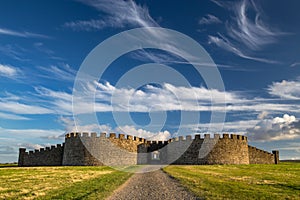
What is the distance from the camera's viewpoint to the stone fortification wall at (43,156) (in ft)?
147

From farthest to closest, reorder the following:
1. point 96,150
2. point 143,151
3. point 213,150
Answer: point 143,151 < point 213,150 < point 96,150

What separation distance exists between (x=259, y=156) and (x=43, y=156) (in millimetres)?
37119

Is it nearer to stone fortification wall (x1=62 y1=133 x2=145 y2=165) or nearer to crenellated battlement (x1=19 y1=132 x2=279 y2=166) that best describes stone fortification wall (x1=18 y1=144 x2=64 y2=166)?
crenellated battlement (x1=19 y1=132 x2=279 y2=166)

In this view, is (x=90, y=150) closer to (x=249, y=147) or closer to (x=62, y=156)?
(x=62, y=156)

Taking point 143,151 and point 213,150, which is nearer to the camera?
point 213,150

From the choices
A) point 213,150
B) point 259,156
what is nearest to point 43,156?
point 213,150

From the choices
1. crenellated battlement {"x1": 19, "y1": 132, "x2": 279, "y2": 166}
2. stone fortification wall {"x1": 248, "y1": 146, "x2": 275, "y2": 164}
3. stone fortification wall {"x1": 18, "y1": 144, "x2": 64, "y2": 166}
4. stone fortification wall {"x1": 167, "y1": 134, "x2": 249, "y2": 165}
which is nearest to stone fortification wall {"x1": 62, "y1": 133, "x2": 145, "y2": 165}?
crenellated battlement {"x1": 19, "y1": 132, "x2": 279, "y2": 166}

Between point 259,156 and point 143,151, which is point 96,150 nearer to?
point 143,151

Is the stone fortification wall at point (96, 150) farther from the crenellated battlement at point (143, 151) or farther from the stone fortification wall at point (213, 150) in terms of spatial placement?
the stone fortification wall at point (213, 150)

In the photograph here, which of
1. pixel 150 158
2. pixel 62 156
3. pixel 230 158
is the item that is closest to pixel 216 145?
pixel 230 158

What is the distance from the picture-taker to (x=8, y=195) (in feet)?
34.5

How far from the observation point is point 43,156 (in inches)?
1828

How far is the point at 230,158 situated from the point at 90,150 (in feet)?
68.0

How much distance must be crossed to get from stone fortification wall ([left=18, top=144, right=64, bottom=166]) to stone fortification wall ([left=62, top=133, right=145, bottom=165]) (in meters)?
3.47
